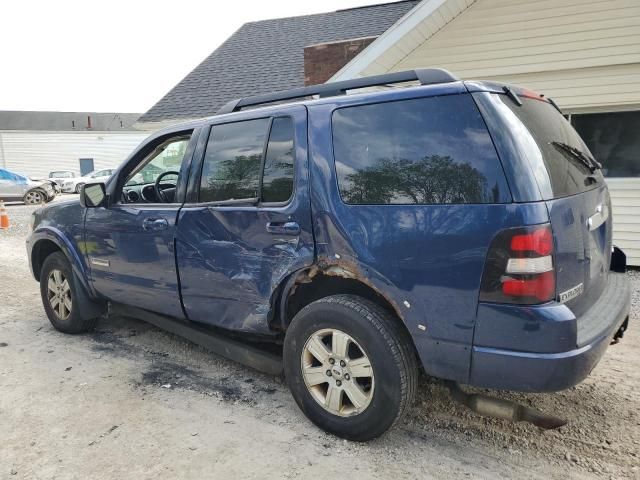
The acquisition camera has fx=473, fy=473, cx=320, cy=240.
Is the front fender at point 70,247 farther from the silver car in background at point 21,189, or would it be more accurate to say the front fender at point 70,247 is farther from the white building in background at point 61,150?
the white building in background at point 61,150

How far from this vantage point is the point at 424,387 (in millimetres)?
3467

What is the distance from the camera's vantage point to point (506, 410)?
257cm

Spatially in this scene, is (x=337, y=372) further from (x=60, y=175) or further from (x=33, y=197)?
(x=60, y=175)

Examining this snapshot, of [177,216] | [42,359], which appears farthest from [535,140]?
[42,359]

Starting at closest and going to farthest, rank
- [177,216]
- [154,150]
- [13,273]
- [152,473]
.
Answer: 1. [152,473]
2. [177,216]
3. [154,150]
4. [13,273]

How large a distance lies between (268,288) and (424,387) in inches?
55.5

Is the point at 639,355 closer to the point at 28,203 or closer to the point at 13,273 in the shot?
the point at 13,273

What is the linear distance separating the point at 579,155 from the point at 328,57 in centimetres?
767

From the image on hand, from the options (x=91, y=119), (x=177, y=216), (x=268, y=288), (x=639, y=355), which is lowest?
(x=639, y=355)

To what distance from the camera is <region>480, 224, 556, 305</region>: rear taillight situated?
2146 millimetres

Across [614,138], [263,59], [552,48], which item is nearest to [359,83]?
[552,48]

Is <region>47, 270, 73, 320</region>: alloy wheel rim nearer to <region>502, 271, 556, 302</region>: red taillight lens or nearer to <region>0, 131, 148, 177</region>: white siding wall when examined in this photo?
<region>502, 271, 556, 302</region>: red taillight lens

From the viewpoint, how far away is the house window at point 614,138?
707 centimetres

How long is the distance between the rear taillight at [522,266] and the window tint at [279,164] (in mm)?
1285
